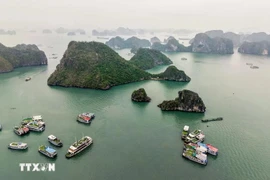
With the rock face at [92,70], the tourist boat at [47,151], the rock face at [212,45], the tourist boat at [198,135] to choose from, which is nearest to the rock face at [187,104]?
the tourist boat at [198,135]

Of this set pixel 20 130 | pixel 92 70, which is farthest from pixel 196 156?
pixel 92 70

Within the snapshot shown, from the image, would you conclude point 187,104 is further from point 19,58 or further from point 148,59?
point 19,58

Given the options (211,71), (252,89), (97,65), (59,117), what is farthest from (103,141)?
(211,71)

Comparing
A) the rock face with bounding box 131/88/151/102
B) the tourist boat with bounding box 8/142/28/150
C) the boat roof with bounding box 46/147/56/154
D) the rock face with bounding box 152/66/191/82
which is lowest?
the tourist boat with bounding box 8/142/28/150

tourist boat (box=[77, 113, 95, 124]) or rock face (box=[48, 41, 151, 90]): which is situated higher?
rock face (box=[48, 41, 151, 90])

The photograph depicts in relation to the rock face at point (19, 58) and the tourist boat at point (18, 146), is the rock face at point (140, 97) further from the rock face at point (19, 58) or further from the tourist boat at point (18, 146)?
the rock face at point (19, 58)

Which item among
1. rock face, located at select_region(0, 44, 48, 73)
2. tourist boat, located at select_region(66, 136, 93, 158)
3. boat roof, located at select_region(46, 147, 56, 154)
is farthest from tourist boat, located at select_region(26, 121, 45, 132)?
rock face, located at select_region(0, 44, 48, 73)

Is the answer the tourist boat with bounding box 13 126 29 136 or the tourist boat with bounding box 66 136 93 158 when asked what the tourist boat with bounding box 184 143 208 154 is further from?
the tourist boat with bounding box 13 126 29 136
